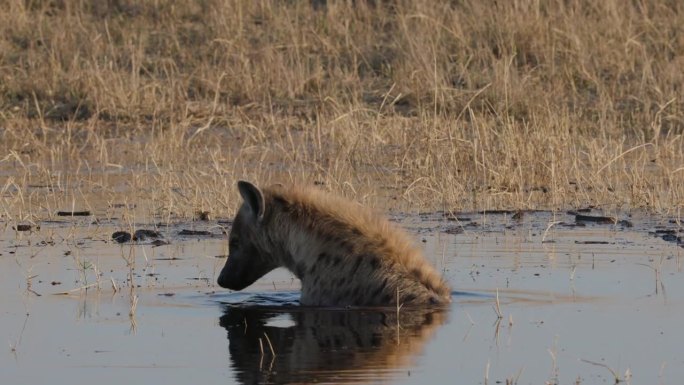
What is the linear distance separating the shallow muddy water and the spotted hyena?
9 cm

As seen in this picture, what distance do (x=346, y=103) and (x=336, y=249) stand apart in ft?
25.0

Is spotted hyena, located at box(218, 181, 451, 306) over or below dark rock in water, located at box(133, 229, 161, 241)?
below

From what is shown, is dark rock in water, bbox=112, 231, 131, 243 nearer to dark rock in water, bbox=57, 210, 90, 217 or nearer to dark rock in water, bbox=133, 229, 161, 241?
dark rock in water, bbox=133, 229, 161, 241

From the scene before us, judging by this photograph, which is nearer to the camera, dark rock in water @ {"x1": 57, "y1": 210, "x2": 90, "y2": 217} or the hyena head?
the hyena head

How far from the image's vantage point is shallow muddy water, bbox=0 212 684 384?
19.0 feet

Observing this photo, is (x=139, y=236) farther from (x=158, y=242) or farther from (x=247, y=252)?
(x=247, y=252)

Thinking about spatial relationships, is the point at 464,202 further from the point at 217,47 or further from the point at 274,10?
the point at 274,10

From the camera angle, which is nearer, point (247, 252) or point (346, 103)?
point (247, 252)

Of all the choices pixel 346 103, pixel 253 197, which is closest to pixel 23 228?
pixel 253 197

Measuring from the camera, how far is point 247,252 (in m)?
7.41

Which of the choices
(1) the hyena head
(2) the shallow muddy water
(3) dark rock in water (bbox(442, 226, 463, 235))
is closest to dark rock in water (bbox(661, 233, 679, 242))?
(2) the shallow muddy water

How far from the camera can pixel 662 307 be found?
6.98 m

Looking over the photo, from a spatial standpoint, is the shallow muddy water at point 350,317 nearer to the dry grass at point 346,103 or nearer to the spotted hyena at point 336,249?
the spotted hyena at point 336,249

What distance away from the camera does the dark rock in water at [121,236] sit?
9.09 m
